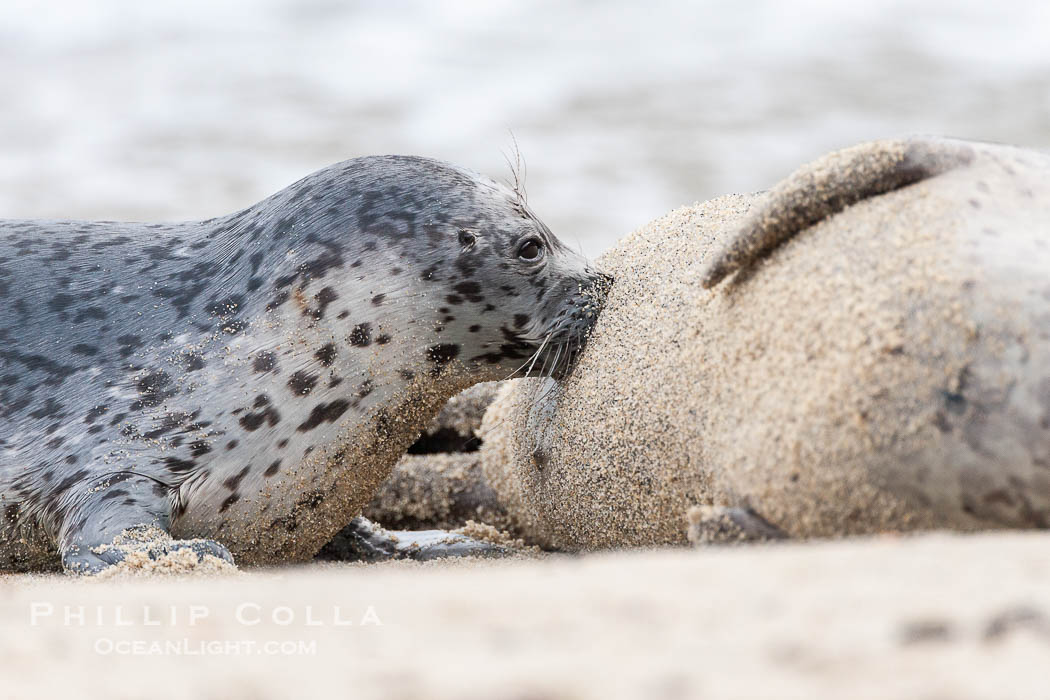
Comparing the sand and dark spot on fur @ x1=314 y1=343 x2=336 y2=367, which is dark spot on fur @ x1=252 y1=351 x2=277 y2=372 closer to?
dark spot on fur @ x1=314 y1=343 x2=336 y2=367

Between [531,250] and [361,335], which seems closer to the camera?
[361,335]

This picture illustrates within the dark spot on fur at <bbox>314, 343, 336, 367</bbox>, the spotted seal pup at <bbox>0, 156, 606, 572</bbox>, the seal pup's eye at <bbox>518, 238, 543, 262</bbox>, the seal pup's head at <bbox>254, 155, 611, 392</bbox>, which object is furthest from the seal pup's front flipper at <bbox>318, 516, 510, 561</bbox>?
the seal pup's eye at <bbox>518, 238, 543, 262</bbox>

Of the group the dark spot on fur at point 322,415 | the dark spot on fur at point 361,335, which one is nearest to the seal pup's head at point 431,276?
the dark spot on fur at point 361,335

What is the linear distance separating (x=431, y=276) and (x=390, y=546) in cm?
87

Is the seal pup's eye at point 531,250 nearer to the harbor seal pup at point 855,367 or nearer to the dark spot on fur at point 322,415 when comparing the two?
the harbor seal pup at point 855,367

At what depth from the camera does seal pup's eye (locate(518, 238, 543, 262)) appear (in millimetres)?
2959

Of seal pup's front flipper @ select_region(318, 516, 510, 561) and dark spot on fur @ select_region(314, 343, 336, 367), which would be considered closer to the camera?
dark spot on fur @ select_region(314, 343, 336, 367)

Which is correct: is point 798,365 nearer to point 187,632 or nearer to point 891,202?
point 891,202

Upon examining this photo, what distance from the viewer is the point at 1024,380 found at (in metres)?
1.70

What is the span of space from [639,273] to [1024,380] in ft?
4.16

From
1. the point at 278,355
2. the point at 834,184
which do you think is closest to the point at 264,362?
the point at 278,355

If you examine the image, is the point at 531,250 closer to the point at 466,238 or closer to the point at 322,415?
the point at 466,238

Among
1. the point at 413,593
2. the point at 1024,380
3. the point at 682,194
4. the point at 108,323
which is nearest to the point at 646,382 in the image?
the point at 1024,380

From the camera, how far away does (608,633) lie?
3.95 ft
